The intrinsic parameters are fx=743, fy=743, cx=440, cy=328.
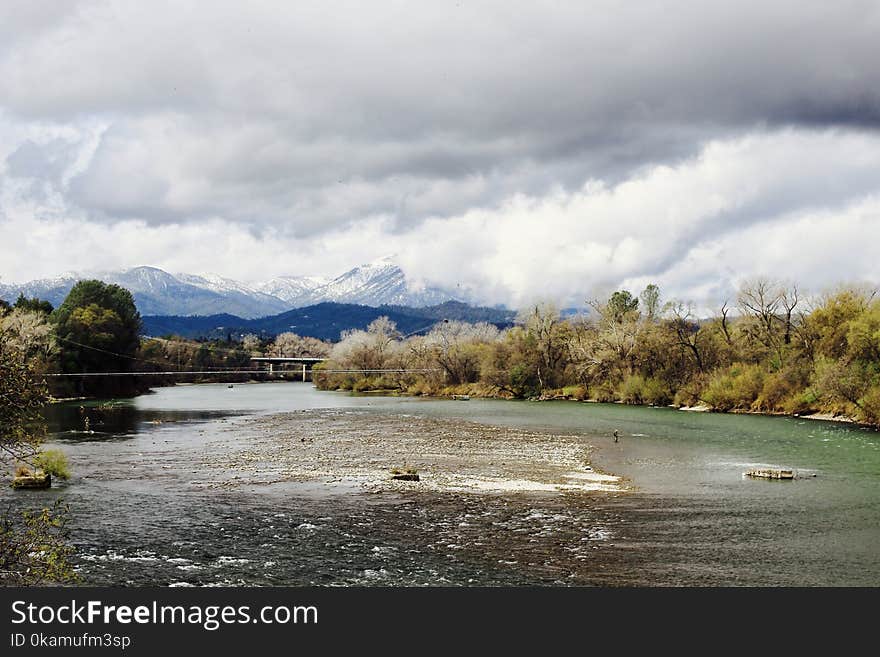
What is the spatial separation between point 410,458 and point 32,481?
21.1 metres

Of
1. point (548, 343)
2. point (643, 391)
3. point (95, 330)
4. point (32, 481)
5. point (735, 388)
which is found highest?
point (95, 330)

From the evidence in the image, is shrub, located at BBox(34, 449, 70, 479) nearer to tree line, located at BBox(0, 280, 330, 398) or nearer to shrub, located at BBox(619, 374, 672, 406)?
tree line, located at BBox(0, 280, 330, 398)

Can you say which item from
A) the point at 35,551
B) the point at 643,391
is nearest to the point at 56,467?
the point at 35,551

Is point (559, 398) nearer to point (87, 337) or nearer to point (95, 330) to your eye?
point (95, 330)

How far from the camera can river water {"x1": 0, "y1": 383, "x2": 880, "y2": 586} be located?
2134cm

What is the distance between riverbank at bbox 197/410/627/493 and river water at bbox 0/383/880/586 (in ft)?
6.26

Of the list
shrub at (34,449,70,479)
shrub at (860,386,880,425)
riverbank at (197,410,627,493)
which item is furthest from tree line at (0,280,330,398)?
shrub at (860,386,880,425)

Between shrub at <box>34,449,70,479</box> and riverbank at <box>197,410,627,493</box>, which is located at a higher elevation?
shrub at <box>34,449,70,479</box>

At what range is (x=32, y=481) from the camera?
3403 centimetres

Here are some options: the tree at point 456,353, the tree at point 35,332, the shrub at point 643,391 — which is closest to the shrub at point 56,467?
the tree at point 35,332

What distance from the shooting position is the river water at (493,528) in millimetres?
21344

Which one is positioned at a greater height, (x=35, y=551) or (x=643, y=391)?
(x=643, y=391)

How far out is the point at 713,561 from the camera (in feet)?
74.0

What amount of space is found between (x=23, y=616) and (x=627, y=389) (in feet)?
308
